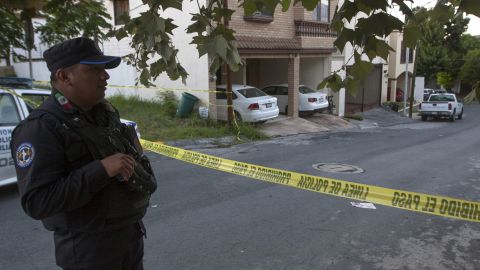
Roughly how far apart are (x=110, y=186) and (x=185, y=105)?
12.8 meters

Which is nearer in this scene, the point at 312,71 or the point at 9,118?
the point at 9,118

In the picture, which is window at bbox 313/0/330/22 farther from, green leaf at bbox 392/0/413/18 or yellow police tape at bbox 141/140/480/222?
green leaf at bbox 392/0/413/18

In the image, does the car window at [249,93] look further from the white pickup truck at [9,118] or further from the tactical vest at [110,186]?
the tactical vest at [110,186]

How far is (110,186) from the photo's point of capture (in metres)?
1.97

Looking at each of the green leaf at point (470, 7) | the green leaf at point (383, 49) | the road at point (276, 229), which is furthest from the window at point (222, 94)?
the green leaf at point (470, 7)

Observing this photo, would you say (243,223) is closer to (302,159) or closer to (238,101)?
(302,159)

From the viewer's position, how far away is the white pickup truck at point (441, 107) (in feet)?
77.2

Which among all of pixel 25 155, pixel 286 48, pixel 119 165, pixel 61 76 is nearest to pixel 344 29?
pixel 119 165

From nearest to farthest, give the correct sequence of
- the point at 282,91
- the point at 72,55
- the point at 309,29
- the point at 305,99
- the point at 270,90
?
the point at 72,55 < the point at 305,99 < the point at 282,91 < the point at 309,29 < the point at 270,90

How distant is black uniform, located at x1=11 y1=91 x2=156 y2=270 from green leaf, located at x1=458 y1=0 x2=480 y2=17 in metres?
1.61

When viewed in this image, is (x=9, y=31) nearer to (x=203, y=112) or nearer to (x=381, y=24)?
(x=381, y=24)

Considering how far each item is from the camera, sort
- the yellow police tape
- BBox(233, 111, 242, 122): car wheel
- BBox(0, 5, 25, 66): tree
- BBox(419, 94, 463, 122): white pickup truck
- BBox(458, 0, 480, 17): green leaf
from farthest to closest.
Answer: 1. BBox(419, 94, 463, 122): white pickup truck
2. BBox(233, 111, 242, 122): car wheel
3. the yellow police tape
4. BBox(0, 5, 25, 66): tree
5. BBox(458, 0, 480, 17): green leaf

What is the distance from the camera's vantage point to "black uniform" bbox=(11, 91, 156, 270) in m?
1.81

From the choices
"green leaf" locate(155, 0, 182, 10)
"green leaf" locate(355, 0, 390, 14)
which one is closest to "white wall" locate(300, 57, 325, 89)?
"green leaf" locate(155, 0, 182, 10)
